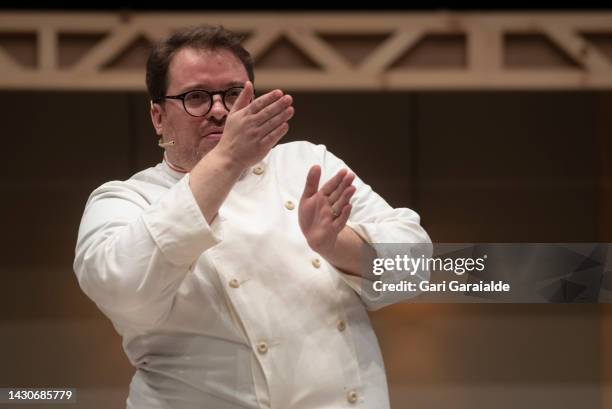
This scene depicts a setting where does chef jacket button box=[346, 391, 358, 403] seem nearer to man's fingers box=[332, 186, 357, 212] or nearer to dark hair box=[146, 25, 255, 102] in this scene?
man's fingers box=[332, 186, 357, 212]

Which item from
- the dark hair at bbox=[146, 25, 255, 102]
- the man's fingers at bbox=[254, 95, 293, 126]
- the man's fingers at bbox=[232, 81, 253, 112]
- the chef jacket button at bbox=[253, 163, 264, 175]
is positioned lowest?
the man's fingers at bbox=[254, 95, 293, 126]

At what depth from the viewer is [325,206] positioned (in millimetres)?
1240

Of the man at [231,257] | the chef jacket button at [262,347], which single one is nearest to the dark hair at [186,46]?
the man at [231,257]

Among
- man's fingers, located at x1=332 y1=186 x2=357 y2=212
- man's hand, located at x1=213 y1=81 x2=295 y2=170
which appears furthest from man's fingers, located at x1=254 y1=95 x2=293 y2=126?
man's fingers, located at x1=332 y1=186 x2=357 y2=212

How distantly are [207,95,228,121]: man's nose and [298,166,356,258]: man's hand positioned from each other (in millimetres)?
170

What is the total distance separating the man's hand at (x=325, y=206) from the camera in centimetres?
123

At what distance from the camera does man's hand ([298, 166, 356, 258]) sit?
1234 millimetres

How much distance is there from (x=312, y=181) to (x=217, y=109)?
183 mm

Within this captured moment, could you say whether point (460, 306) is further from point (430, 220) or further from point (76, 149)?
point (76, 149)

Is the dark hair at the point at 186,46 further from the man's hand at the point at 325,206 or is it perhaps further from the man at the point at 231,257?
the man's hand at the point at 325,206

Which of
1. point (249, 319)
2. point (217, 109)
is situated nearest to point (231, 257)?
point (249, 319)

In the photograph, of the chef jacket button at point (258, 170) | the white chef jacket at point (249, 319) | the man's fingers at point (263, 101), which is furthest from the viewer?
the chef jacket button at point (258, 170)

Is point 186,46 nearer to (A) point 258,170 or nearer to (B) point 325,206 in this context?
(A) point 258,170

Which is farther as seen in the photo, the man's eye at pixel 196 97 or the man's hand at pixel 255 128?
the man's eye at pixel 196 97
